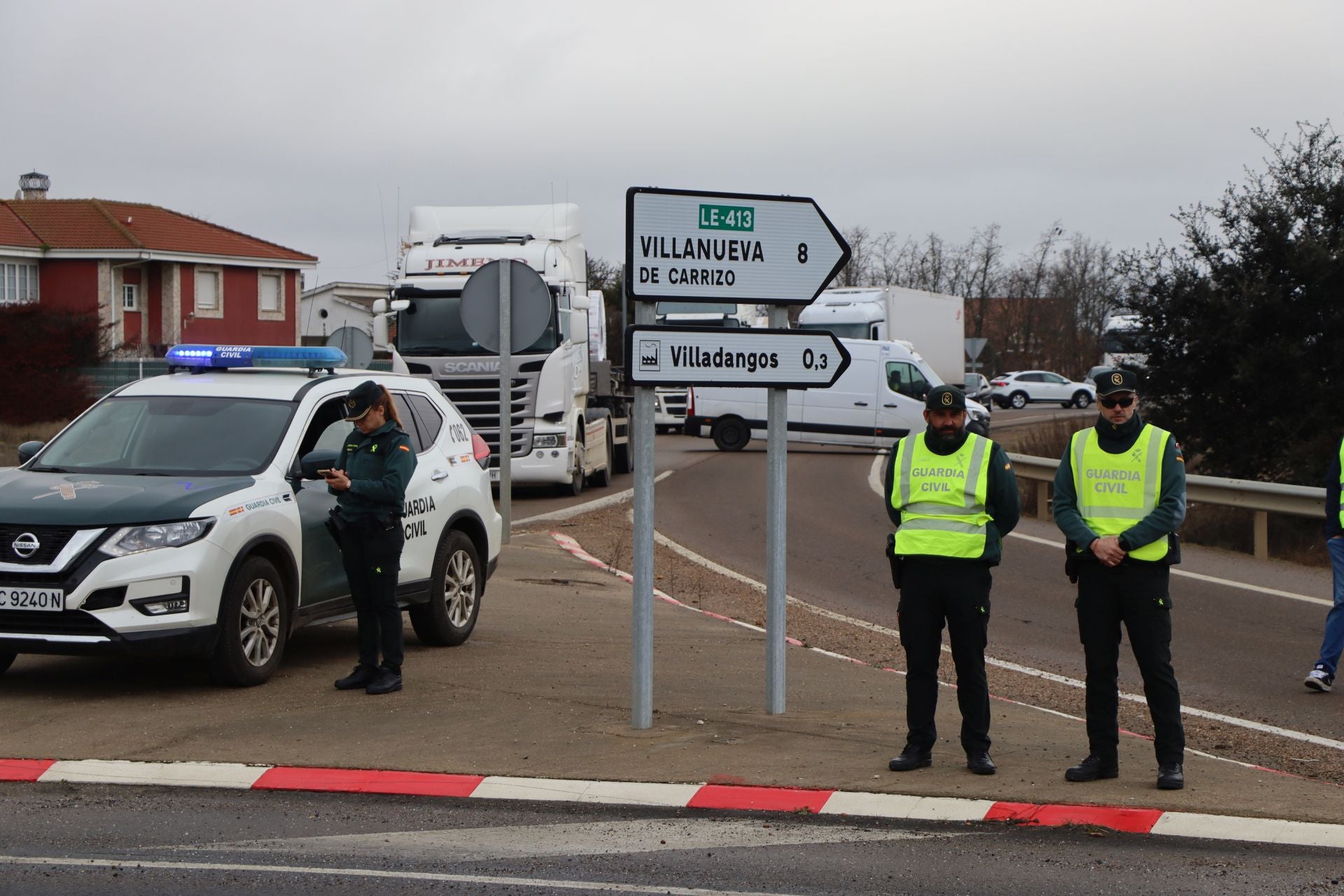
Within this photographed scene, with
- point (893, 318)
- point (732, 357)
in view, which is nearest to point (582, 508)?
point (732, 357)

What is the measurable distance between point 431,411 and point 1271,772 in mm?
5719

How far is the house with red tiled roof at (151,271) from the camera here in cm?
5428

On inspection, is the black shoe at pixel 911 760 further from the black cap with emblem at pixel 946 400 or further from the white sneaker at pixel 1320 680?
the white sneaker at pixel 1320 680

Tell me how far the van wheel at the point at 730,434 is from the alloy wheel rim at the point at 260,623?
78.9 ft

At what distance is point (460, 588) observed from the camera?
10.2 meters

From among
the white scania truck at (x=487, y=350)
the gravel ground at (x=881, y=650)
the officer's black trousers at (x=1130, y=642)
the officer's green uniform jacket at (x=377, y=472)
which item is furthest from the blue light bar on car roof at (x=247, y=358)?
the white scania truck at (x=487, y=350)

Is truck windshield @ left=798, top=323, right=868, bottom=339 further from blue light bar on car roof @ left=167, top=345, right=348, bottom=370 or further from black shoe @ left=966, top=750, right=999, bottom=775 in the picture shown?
black shoe @ left=966, top=750, right=999, bottom=775

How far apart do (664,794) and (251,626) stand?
2945 millimetres

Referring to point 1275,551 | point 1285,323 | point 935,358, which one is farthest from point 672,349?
point 935,358

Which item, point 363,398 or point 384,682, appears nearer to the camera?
point 363,398

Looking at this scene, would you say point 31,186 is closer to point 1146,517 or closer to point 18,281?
point 18,281

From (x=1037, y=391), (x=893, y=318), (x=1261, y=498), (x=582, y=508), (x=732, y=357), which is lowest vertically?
(x=582, y=508)

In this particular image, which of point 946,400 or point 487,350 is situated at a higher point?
point 487,350

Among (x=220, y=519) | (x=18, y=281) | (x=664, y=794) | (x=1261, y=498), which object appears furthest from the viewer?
(x=18, y=281)
